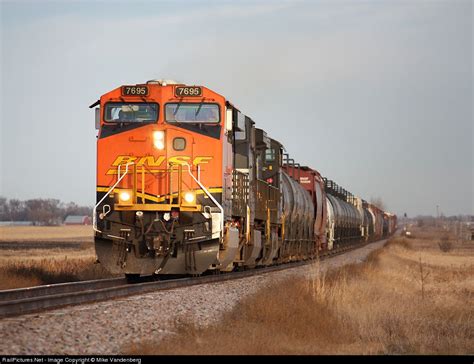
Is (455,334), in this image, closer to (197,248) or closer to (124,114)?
(197,248)

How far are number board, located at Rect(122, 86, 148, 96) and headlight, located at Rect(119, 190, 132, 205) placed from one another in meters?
2.23

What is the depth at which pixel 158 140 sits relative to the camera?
1619 cm

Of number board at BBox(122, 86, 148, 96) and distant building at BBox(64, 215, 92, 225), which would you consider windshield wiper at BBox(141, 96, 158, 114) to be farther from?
distant building at BBox(64, 215, 92, 225)

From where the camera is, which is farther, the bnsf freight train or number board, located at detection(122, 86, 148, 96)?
number board, located at detection(122, 86, 148, 96)

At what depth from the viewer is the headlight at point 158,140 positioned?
16156 millimetres

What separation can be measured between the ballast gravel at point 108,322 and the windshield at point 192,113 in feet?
13.7

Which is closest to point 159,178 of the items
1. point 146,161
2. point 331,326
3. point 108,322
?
point 146,161

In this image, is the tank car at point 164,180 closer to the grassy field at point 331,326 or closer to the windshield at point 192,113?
the windshield at point 192,113

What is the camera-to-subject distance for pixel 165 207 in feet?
51.6

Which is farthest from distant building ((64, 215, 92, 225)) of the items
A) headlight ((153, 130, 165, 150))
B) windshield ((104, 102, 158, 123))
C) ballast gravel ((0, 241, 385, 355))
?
ballast gravel ((0, 241, 385, 355))

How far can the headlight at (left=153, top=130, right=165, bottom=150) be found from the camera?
53.0 feet
